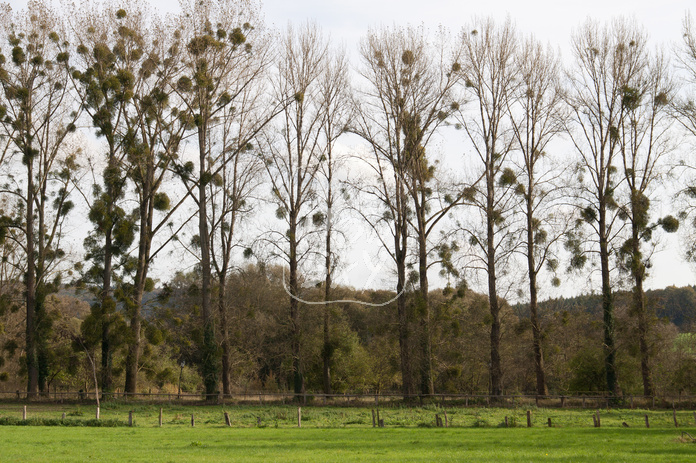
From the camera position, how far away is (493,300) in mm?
32094

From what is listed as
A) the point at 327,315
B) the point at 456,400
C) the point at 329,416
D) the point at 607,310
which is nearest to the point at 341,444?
the point at 329,416

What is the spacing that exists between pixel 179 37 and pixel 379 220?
1456cm

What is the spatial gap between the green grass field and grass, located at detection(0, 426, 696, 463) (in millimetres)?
29

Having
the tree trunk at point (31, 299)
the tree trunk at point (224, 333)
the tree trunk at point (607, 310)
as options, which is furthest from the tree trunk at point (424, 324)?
the tree trunk at point (31, 299)

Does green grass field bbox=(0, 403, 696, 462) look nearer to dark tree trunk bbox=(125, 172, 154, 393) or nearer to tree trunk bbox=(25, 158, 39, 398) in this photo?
dark tree trunk bbox=(125, 172, 154, 393)

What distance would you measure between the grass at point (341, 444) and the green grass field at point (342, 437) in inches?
1.1

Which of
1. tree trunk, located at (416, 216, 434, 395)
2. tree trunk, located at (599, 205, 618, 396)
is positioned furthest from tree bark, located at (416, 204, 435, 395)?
→ tree trunk, located at (599, 205, 618, 396)

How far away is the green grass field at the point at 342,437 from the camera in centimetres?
1686

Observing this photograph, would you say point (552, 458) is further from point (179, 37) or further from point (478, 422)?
point (179, 37)

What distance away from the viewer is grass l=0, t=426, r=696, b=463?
653 inches

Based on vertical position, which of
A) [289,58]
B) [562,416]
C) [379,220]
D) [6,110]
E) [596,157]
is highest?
[289,58]

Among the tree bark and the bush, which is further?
the tree bark

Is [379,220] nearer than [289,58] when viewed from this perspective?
Yes

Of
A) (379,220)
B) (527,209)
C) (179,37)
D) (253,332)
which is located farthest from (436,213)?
(253,332)
